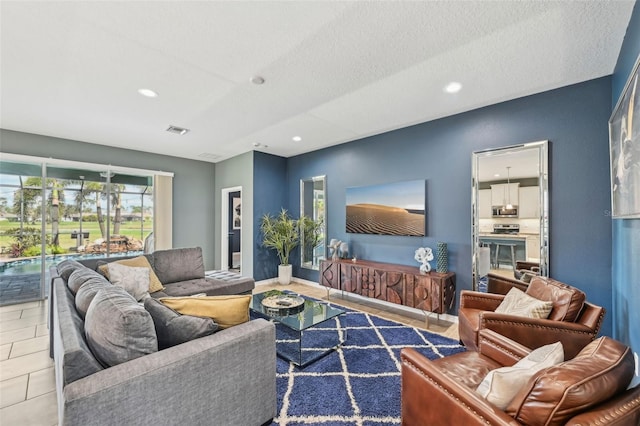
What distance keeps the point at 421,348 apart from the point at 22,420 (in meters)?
3.09

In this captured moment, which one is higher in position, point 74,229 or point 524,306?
point 74,229

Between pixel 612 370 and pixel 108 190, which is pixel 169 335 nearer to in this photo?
pixel 612 370

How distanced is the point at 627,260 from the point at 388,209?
99.5 inches

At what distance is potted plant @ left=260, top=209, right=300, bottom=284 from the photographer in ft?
17.5

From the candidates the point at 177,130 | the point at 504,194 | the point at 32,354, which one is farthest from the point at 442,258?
the point at 32,354

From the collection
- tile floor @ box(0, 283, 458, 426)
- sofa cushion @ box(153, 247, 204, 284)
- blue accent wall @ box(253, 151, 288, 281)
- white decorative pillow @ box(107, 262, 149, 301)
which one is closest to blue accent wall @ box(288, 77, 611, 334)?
tile floor @ box(0, 283, 458, 426)

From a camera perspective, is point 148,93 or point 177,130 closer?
point 148,93

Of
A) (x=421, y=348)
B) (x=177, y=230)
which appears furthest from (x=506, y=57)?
(x=177, y=230)

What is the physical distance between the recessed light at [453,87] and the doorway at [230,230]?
4.27 meters

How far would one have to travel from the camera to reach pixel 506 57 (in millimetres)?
2283

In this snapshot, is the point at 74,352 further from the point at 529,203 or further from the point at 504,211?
the point at 529,203

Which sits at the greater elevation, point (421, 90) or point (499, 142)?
point (421, 90)

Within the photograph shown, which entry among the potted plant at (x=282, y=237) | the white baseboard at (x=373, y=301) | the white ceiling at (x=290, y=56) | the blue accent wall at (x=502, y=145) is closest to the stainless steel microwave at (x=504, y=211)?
the blue accent wall at (x=502, y=145)

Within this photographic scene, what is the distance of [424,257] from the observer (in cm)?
357
